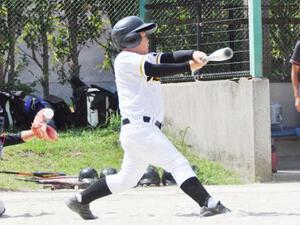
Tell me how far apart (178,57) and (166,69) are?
0.23 meters

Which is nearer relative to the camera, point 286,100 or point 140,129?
point 140,129

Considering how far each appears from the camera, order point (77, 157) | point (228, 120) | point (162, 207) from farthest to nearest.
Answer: point (77, 157) → point (228, 120) → point (162, 207)

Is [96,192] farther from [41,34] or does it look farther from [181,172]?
[41,34]

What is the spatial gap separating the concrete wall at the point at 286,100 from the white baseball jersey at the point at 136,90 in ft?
21.2

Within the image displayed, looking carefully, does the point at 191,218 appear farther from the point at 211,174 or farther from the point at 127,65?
the point at 211,174

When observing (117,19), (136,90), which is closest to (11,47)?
(117,19)

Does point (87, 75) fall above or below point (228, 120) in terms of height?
above

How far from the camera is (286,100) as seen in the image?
43.4 feet

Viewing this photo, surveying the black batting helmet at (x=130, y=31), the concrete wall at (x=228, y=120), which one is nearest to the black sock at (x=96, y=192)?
the black batting helmet at (x=130, y=31)

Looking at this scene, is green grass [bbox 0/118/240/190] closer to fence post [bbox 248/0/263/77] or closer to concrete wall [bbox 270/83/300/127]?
fence post [bbox 248/0/263/77]

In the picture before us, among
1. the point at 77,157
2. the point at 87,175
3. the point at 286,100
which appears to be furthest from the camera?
the point at 286,100

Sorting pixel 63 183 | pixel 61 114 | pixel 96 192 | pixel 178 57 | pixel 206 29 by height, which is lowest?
pixel 63 183

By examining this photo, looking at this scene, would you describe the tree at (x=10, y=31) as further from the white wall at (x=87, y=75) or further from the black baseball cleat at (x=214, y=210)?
the black baseball cleat at (x=214, y=210)

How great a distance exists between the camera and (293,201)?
8383mm
